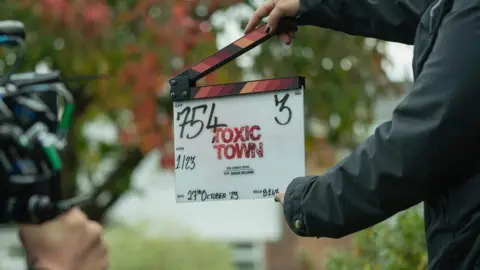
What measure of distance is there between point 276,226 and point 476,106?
21.2 m

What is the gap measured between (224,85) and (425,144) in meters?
0.93

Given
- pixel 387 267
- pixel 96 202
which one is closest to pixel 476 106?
pixel 387 267

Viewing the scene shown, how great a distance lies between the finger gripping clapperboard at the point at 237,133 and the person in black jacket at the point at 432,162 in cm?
51

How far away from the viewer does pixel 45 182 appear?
18.3ft

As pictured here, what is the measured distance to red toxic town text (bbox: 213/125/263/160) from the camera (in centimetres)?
262

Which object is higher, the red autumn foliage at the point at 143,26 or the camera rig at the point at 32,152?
the red autumn foliage at the point at 143,26

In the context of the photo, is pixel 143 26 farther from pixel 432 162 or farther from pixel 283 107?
pixel 432 162

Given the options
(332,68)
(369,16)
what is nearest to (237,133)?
(369,16)

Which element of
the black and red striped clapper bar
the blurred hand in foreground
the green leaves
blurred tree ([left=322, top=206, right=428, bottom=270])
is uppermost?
the black and red striped clapper bar

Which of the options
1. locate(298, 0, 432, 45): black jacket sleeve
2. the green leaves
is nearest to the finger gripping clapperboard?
locate(298, 0, 432, 45): black jacket sleeve

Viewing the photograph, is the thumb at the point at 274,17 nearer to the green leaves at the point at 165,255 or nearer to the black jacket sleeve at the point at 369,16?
the black jacket sleeve at the point at 369,16

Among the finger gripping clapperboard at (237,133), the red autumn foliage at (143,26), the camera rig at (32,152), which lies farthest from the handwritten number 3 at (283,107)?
the red autumn foliage at (143,26)

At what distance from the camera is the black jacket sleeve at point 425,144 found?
1798 mm

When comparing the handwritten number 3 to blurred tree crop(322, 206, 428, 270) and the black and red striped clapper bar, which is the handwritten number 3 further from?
blurred tree crop(322, 206, 428, 270)
